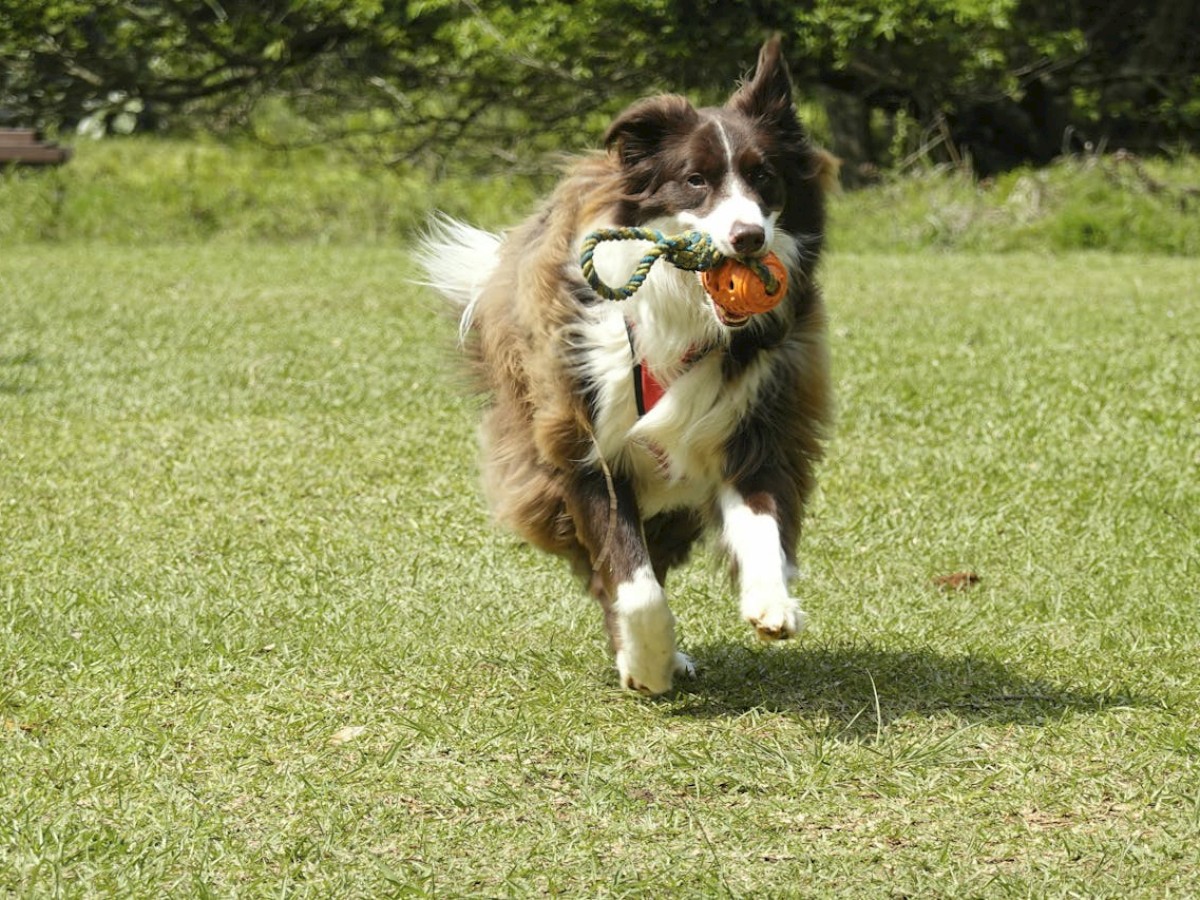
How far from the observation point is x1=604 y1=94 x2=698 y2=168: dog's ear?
4.19 meters

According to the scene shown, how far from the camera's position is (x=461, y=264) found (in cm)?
519

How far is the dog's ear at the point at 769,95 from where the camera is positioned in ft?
14.1

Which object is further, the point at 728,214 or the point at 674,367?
the point at 674,367

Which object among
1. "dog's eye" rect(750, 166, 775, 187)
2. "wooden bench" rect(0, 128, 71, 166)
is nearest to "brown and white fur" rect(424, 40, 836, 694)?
"dog's eye" rect(750, 166, 775, 187)

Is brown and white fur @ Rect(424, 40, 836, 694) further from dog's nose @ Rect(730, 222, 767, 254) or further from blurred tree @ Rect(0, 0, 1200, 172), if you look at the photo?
blurred tree @ Rect(0, 0, 1200, 172)

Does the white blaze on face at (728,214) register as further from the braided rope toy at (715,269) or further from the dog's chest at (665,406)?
the dog's chest at (665,406)

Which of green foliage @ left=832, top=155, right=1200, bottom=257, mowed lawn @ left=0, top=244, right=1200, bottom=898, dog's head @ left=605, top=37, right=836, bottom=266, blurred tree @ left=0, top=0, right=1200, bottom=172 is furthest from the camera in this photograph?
blurred tree @ left=0, top=0, right=1200, bottom=172

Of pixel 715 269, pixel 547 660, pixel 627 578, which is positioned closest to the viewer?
pixel 715 269

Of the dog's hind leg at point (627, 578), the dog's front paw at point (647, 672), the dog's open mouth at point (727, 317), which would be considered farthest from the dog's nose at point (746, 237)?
the dog's front paw at point (647, 672)

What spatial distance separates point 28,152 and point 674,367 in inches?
507

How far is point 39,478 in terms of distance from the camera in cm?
698

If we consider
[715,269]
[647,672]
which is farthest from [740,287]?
[647,672]

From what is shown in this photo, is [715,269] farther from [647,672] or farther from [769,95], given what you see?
[647,672]

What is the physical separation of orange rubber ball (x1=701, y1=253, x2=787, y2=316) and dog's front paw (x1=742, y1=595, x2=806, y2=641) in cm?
73
